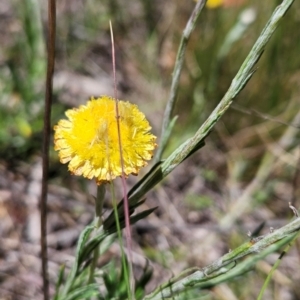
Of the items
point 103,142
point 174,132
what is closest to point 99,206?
point 103,142

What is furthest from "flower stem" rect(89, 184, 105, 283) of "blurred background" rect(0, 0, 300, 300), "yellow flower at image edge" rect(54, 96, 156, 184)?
"blurred background" rect(0, 0, 300, 300)

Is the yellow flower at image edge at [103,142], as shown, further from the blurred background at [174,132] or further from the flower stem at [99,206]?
the blurred background at [174,132]

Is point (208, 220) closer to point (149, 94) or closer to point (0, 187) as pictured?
point (149, 94)

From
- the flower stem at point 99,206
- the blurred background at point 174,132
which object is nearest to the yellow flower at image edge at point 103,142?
the flower stem at point 99,206

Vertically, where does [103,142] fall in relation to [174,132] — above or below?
below

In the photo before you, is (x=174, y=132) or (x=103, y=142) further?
(x=174, y=132)

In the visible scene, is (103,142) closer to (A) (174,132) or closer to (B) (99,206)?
(B) (99,206)
